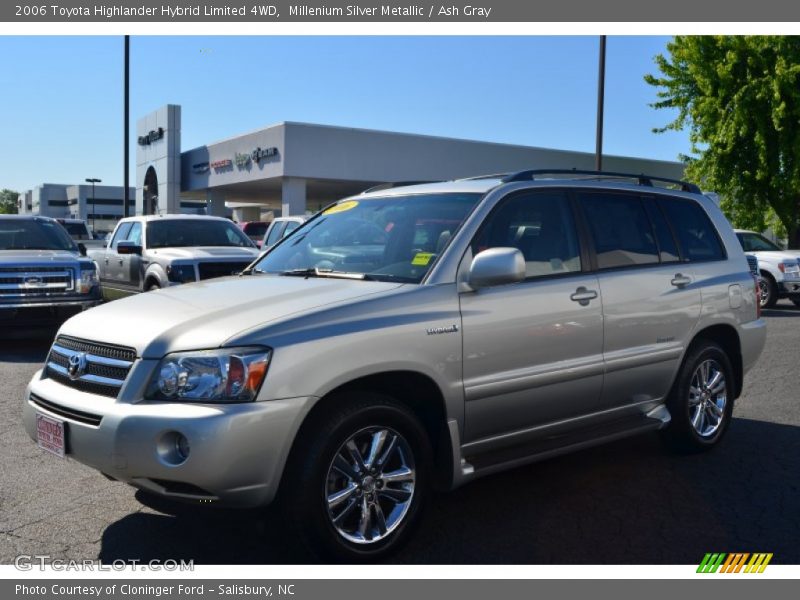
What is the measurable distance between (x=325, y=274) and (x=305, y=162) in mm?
33081

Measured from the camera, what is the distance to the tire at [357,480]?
371 cm

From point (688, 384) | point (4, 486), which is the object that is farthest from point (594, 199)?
point (4, 486)

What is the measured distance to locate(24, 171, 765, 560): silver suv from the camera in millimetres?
3643

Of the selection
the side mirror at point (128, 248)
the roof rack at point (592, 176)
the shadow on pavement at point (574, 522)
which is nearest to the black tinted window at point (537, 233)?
the roof rack at point (592, 176)

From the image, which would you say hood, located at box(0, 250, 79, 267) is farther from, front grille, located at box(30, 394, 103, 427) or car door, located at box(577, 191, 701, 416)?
car door, located at box(577, 191, 701, 416)

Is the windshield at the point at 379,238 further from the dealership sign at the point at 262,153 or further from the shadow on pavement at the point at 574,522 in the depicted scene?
the dealership sign at the point at 262,153

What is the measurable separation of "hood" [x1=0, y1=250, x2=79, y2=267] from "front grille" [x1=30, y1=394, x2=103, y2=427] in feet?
23.2

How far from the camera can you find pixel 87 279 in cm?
1119

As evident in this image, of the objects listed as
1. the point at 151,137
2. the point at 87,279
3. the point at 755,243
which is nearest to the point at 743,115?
the point at 755,243

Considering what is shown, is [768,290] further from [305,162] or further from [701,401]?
[305,162]

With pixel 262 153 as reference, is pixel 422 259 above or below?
below

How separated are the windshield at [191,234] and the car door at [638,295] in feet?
28.4

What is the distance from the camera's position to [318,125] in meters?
37.2

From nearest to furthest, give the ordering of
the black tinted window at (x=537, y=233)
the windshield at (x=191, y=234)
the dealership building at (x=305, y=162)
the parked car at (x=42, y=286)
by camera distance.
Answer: the black tinted window at (x=537, y=233), the parked car at (x=42, y=286), the windshield at (x=191, y=234), the dealership building at (x=305, y=162)
